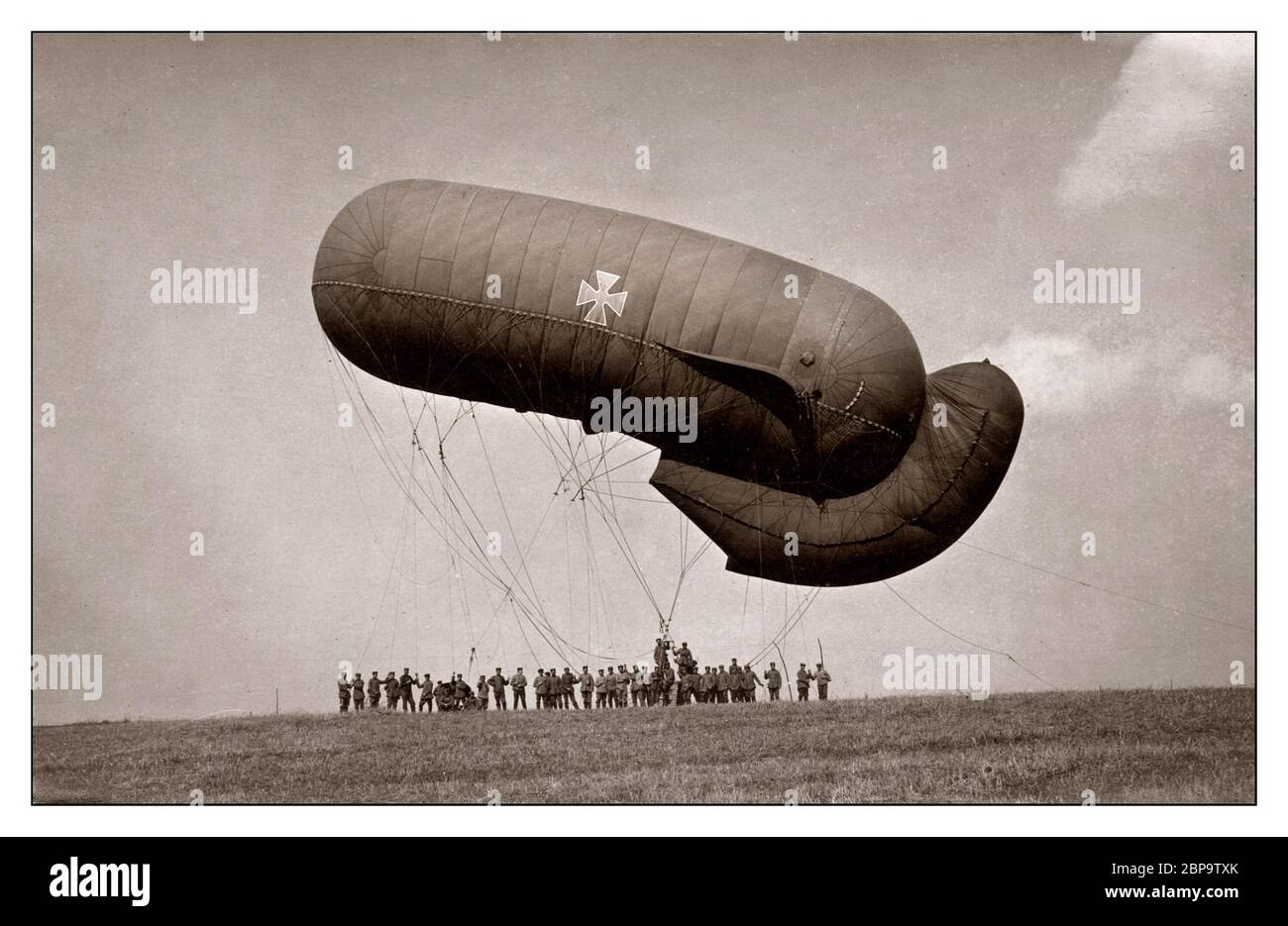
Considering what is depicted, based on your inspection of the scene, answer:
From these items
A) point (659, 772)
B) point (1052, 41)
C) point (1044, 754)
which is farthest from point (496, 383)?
point (1052, 41)

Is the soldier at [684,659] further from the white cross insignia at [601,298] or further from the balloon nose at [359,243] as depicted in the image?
the balloon nose at [359,243]

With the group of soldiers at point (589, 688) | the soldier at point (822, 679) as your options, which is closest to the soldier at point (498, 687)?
the group of soldiers at point (589, 688)

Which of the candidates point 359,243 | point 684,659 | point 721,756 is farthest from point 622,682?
point 359,243

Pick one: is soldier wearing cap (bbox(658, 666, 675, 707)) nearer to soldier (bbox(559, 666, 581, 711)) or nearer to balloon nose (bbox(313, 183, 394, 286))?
soldier (bbox(559, 666, 581, 711))

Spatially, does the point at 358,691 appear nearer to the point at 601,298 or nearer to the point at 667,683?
the point at 667,683

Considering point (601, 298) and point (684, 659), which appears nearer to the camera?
point (601, 298)

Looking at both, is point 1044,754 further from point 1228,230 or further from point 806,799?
point 1228,230

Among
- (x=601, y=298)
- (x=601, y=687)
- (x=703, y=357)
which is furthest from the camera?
(x=601, y=687)
